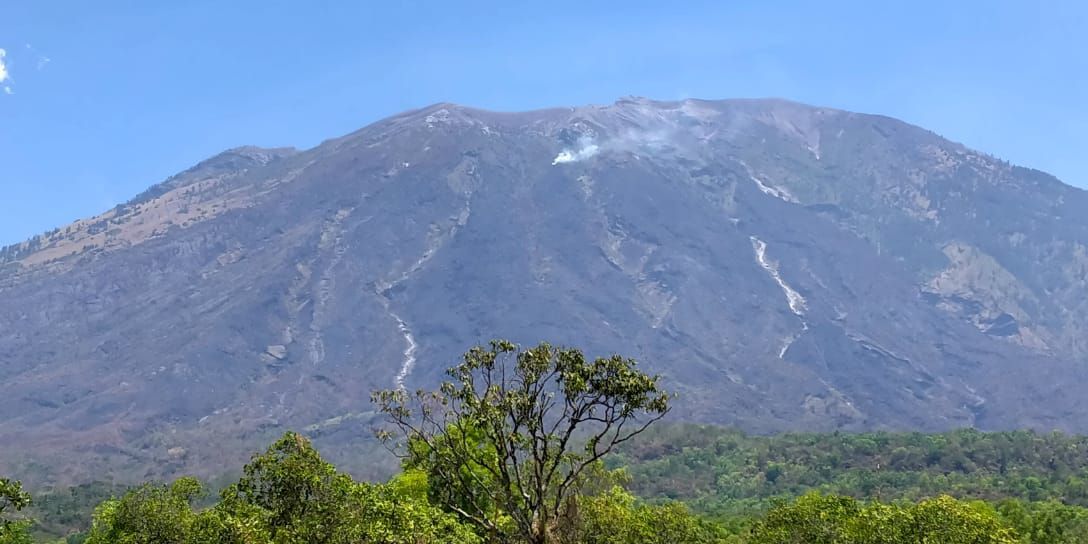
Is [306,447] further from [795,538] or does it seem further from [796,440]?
[796,440]

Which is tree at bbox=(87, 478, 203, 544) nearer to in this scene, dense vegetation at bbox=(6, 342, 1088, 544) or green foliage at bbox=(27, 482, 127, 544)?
dense vegetation at bbox=(6, 342, 1088, 544)

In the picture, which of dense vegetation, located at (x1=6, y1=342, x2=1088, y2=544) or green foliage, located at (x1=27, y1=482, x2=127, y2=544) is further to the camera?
green foliage, located at (x1=27, y1=482, x2=127, y2=544)

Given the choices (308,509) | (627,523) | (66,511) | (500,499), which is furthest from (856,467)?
(500,499)

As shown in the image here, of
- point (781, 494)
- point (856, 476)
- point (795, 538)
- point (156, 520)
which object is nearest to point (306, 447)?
point (156, 520)

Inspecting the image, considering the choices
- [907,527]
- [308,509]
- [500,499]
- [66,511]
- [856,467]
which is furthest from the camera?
[856,467]

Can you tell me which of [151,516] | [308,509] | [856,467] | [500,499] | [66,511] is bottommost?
[66,511]

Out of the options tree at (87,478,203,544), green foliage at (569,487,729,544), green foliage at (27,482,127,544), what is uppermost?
tree at (87,478,203,544)

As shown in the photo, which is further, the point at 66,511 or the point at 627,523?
the point at 66,511

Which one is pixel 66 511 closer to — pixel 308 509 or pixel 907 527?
pixel 308 509

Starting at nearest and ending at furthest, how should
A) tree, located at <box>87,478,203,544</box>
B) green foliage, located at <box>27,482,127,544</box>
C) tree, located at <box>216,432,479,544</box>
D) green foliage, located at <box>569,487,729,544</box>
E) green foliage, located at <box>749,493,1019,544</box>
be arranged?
tree, located at <box>216,432,479,544</box>, green foliage, located at <box>749,493,1019,544</box>, tree, located at <box>87,478,203,544</box>, green foliage, located at <box>569,487,729,544</box>, green foliage, located at <box>27,482,127,544</box>

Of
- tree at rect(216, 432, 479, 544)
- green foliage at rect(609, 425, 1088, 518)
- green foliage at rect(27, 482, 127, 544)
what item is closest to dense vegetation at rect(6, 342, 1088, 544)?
tree at rect(216, 432, 479, 544)

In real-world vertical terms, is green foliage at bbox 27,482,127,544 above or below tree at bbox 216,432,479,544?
below

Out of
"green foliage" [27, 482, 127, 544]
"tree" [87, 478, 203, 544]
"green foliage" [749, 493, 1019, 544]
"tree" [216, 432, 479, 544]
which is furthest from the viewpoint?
"green foliage" [27, 482, 127, 544]

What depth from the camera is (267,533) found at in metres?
22.1
